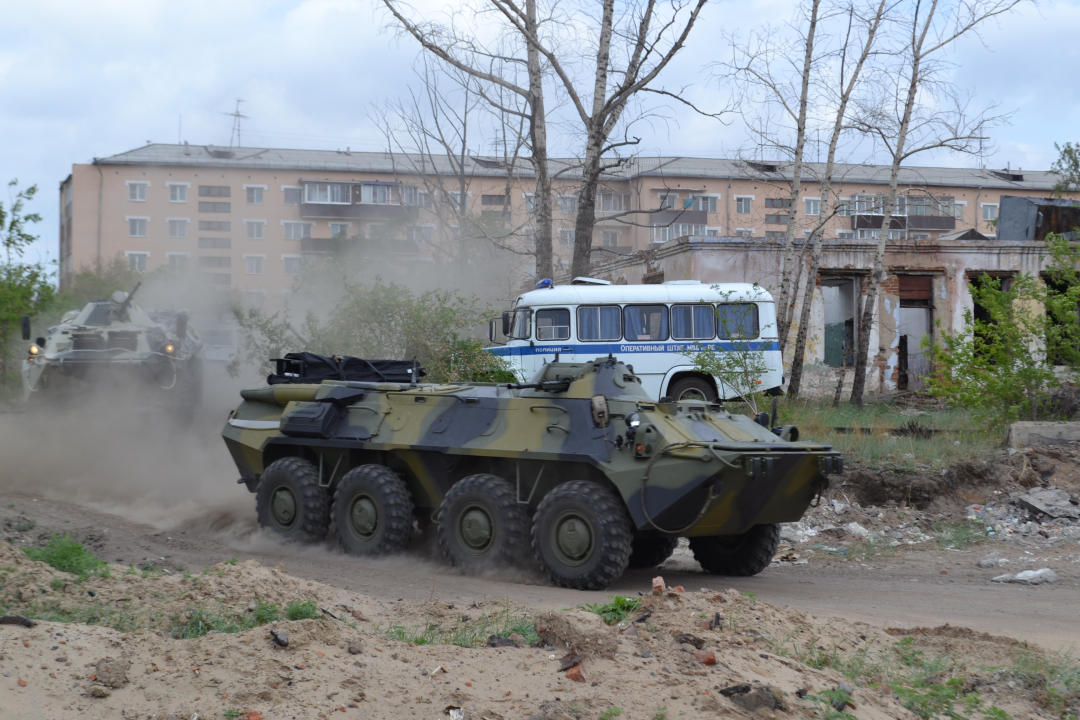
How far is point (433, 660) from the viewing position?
4980 millimetres

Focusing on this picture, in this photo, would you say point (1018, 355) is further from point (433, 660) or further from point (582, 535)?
point (433, 660)

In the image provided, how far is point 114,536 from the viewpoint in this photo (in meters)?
Answer: 9.53

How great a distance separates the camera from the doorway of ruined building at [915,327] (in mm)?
23047

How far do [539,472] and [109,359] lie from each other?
9.12 m

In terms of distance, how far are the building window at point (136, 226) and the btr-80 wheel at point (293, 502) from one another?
130 feet

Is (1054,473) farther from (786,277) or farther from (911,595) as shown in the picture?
(786,277)

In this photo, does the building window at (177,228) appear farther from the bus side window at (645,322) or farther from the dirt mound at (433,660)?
the dirt mound at (433,660)

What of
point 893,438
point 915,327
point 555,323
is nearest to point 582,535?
point 893,438

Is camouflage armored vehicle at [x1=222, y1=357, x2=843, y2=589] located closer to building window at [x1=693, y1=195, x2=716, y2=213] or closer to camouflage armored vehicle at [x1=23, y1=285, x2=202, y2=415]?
→ camouflage armored vehicle at [x1=23, y1=285, x2=202, y2=415]

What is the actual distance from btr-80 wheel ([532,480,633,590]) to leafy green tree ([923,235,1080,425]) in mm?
7436

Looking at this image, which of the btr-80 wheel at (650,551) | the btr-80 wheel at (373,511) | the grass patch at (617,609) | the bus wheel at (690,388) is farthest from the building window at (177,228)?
the grass patch at (617,609)

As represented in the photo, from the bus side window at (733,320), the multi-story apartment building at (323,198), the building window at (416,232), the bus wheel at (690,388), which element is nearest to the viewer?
the bus side window at (733,320)

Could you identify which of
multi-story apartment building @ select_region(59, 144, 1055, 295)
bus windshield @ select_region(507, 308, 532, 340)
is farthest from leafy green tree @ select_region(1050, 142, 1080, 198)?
bus windshield @ select_region(507, 308, 532, 340)

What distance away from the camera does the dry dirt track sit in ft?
22.9
